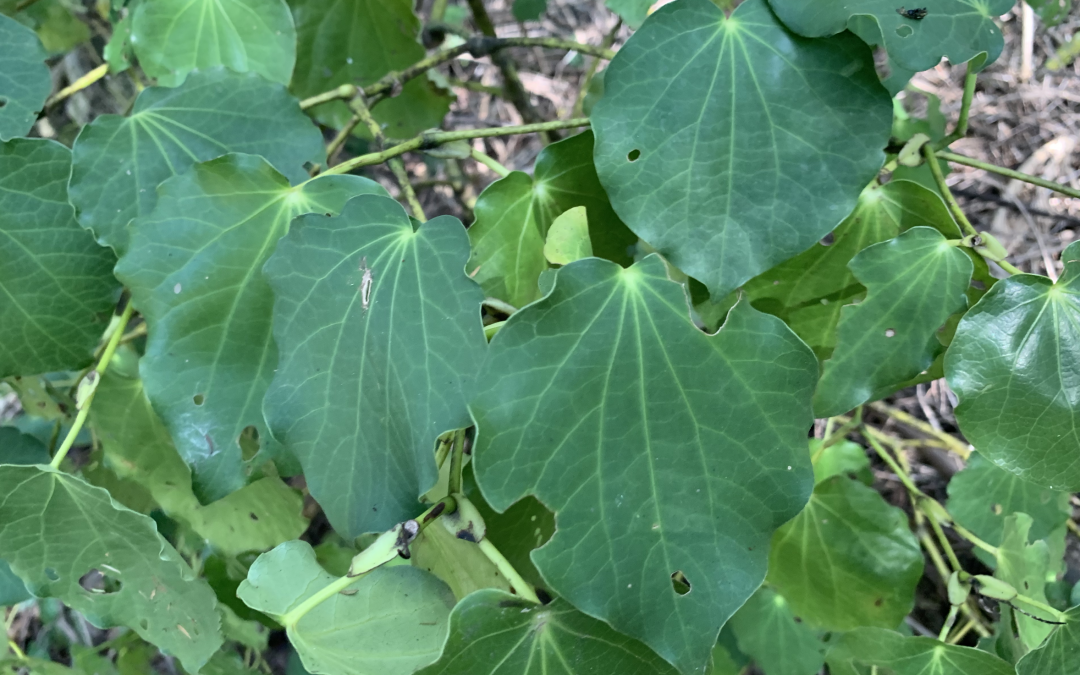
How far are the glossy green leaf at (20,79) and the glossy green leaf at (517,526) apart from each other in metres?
0.66

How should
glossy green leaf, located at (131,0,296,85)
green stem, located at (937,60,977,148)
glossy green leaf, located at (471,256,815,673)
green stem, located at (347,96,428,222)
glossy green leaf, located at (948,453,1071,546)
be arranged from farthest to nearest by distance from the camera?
glossy green leaf, located at (948,453,1071,546) < glossy green leaf, located at (131,0,296,85) < green stem, located at (347,96,428,222) < green stem, located at (937,60,977,148) < glossy green leaf, located at (471,256,815,673)

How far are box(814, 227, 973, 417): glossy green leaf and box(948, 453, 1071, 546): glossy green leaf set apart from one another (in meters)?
0.49

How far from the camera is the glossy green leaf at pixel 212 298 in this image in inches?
24.3

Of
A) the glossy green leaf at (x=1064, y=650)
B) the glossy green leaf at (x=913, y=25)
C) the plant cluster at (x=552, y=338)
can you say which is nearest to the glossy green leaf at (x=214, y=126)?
the plant cluster at (x=552, y=338)

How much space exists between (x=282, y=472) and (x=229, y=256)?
22cm

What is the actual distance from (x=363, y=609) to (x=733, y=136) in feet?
1.67

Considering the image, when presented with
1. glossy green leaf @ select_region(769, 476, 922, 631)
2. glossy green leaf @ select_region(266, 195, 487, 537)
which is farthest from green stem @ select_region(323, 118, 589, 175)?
glossy green leaf @ select_region(769, 476, 922, 631)

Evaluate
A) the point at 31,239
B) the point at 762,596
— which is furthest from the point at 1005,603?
the point at 31,239

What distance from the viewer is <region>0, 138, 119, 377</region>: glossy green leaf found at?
713 millimetres

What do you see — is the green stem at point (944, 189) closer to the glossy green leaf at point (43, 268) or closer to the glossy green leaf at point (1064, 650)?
the glossy green leaf at point (1064, 650)

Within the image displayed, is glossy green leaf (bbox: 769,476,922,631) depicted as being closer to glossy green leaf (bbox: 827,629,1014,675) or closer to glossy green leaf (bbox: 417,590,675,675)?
glossy green leaf (bbox: 827,629,1014,675)

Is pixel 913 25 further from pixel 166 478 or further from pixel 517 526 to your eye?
pixel 166 478

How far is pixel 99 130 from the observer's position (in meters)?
0.70

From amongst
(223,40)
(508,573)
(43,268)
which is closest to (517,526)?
(508,573)
